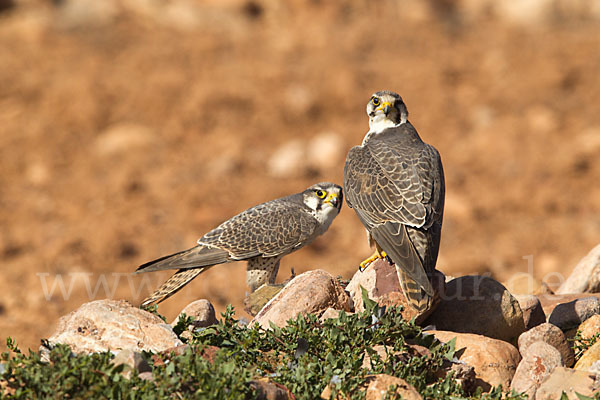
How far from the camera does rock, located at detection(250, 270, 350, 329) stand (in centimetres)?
546

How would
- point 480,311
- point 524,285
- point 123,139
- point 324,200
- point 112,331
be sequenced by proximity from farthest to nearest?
1. point 123,139
2. point 524,285
3. point 324,200
4. point 480,311
5. point 112,331

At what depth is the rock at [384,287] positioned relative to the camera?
557 cm

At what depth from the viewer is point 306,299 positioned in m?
5.51

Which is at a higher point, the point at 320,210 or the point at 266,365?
the point at 320,210

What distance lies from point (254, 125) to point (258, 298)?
10.6 m

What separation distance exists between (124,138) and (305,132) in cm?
392

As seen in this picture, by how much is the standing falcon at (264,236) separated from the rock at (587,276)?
2464 millimetres

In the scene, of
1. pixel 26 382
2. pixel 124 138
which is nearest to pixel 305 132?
pixel 124 138

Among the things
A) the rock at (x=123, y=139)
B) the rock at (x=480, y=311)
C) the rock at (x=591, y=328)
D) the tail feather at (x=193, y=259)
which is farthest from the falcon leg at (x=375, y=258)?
the rock at (x=123, y=139)

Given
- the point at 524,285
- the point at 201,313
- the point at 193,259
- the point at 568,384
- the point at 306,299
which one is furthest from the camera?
the point at 524,285

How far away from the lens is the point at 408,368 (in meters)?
4.79

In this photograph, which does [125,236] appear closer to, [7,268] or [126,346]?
[7,268]

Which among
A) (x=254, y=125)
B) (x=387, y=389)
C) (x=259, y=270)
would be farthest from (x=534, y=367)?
(x=254, y=125)

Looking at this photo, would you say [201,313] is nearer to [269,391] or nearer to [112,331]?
[112,331]
